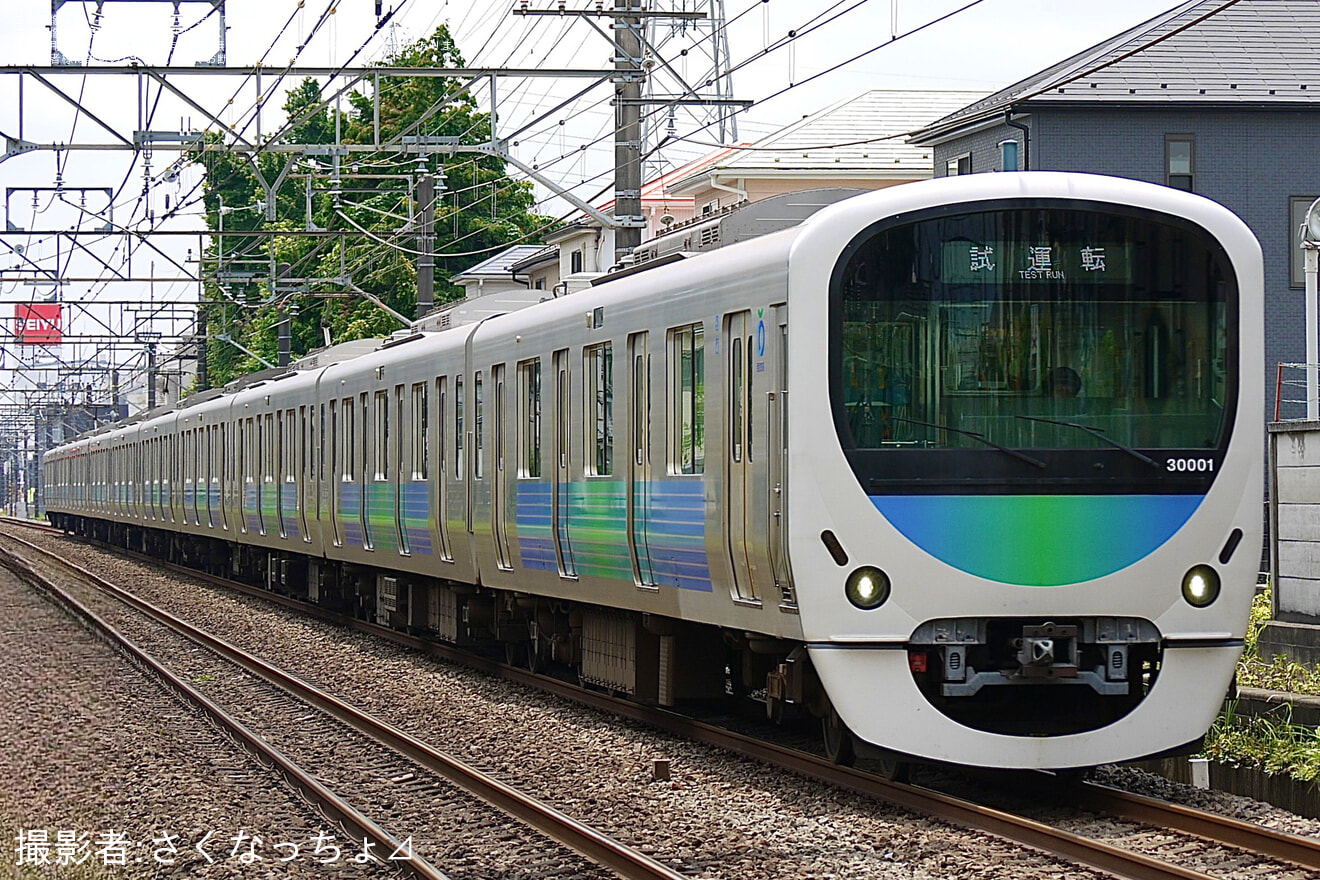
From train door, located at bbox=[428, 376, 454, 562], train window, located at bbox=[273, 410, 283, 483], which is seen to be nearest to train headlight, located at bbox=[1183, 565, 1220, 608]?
train door, located at bbox=[428, 376, 454, 562]

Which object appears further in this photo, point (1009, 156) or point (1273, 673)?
point (1009, 156)

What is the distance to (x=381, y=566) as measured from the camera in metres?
19.8

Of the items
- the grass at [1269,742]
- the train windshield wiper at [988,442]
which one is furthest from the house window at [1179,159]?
the train windshield wiper at [988,442]

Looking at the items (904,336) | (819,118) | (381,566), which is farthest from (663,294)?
(819,118)

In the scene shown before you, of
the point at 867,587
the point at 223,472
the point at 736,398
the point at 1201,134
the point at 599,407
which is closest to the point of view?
the point at 867,587

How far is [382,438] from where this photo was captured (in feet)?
64.3

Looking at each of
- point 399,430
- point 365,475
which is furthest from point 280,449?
point 399,430

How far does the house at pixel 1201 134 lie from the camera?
30625mm

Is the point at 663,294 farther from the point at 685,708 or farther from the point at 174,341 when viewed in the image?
the point at 174,341

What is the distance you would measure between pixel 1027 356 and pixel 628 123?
10528 mm

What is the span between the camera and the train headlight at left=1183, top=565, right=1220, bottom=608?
928cm

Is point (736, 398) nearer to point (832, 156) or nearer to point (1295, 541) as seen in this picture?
point (1295, 541)

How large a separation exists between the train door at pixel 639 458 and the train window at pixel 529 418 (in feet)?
7.28

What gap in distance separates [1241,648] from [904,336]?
217 cm
